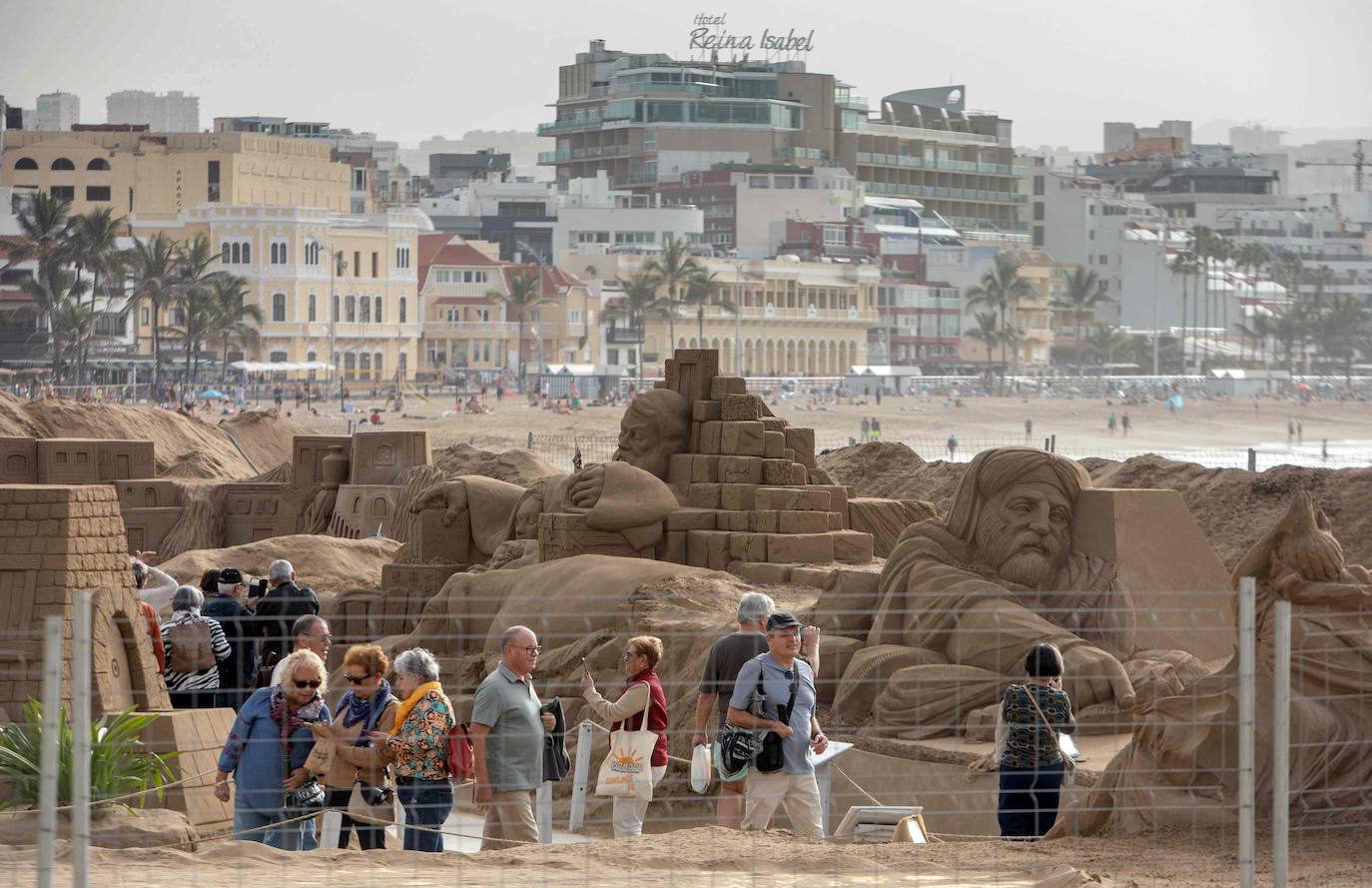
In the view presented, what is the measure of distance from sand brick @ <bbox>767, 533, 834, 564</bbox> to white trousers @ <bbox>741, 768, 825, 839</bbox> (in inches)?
296

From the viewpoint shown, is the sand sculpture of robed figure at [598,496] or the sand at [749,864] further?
the sand sculpture of robed figure at [598,496]

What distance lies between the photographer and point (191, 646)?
10523mm

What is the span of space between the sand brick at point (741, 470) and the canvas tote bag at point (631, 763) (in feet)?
26.3

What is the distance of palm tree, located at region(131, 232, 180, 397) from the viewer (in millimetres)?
78188

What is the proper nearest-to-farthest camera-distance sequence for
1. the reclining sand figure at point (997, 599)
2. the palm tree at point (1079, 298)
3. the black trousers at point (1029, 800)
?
the black trousers at point (1029, 800) → the reclining sand figure at point (997, 599) → the palm tree at point (1079, 298)

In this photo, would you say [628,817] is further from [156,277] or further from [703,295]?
[703,295]

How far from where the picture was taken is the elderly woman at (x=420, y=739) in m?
8.21

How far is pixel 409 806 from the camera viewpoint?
330 inches

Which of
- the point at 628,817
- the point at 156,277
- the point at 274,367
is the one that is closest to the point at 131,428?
the point at 628,817

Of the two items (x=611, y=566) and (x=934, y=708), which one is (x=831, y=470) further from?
(x=934, y=708)

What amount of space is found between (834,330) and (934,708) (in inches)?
3525

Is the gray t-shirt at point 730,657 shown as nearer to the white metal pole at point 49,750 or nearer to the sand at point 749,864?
the sand at point 749,864

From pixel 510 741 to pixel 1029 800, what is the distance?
2167mm

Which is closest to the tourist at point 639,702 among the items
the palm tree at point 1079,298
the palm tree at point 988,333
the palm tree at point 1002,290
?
the palm tree at point 988,333
